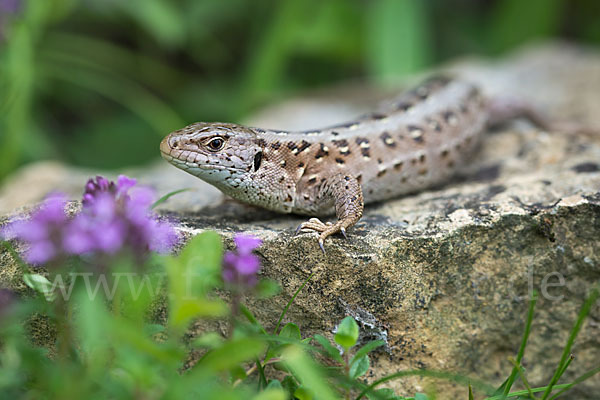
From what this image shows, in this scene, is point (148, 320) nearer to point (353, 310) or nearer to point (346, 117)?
point (353, 310)

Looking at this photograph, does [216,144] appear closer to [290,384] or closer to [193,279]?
[290,384]

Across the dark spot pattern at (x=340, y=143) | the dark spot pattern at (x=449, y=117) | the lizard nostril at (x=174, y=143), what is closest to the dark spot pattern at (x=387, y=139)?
the dark spot pattern at (x=340, y=143)

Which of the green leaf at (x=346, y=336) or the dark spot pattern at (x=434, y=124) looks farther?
the dark spot pattern at (x=434, y=124)

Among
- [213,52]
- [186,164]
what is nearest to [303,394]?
[186,164]

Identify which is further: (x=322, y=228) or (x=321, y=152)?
(x=321, y=152)

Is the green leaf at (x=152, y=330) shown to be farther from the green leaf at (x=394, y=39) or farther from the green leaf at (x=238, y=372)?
the green leaf at (x=394, y=39)

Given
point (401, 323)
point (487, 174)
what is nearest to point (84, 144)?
point (487, 174)
